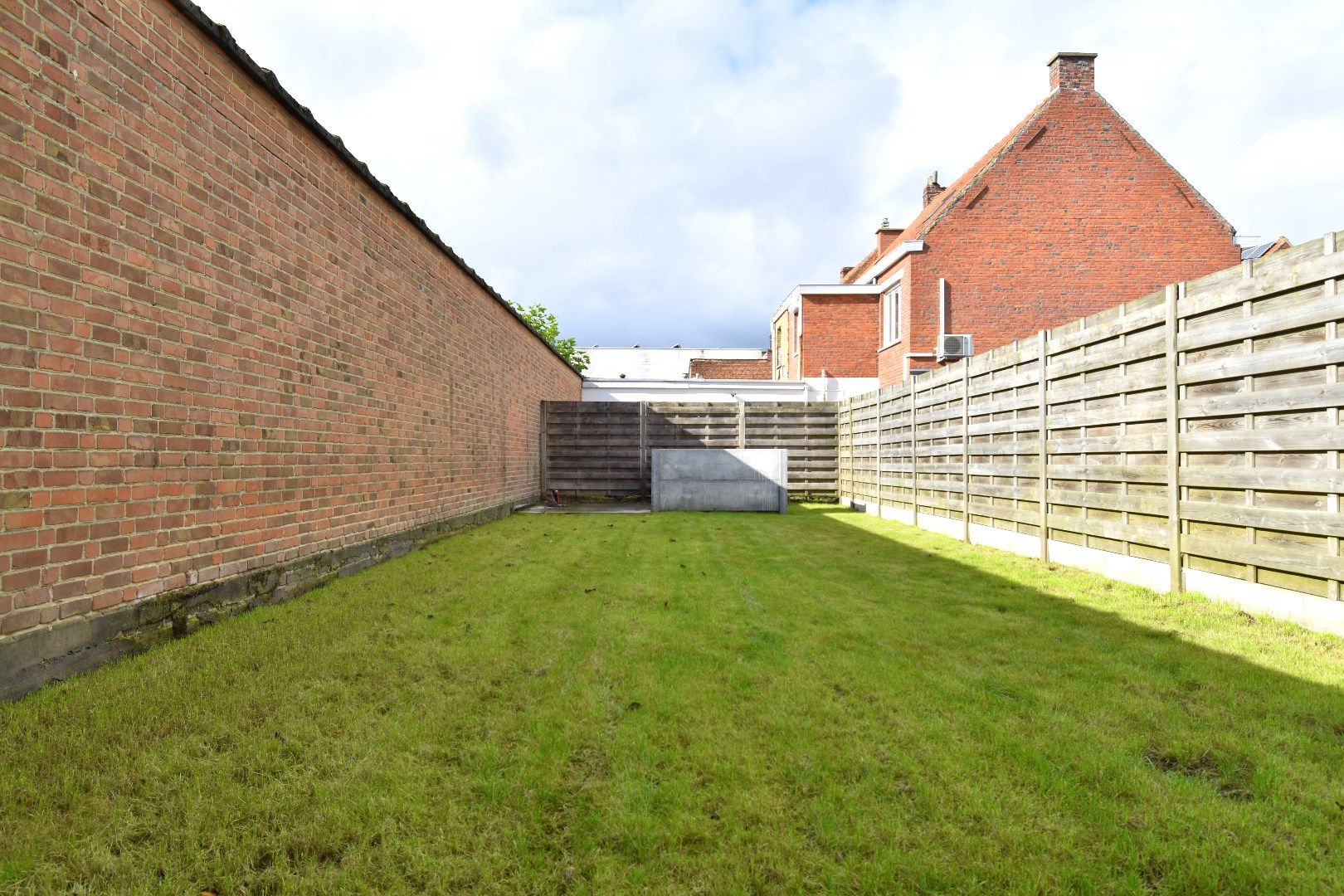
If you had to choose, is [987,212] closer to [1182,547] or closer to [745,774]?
[1182,547]

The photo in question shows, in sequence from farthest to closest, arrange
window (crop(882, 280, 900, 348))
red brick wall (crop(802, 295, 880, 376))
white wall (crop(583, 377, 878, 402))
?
red brick wall (crop(802, 295, 880, 376)) → white wall (crop(583, 377, 878, 402)) → window (crop(882, 280, 900, 348))

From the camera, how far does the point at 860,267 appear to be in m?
23.8

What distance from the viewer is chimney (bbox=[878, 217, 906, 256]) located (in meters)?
21.8

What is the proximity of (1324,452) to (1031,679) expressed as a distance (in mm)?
2368

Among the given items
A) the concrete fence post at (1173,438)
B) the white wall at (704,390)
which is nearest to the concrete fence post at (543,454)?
the white wall at (704,390)

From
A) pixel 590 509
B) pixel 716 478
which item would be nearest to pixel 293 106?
pixel 590 509

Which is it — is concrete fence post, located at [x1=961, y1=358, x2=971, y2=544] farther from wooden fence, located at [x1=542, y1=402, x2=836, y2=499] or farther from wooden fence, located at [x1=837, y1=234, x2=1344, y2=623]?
wooden fence, located at [x1=542, y1=402, x2=836, y2=499]

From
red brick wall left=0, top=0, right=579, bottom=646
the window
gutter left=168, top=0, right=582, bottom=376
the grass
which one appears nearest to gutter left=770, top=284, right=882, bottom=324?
the window

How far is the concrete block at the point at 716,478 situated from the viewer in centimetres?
1150

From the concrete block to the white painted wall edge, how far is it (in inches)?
179

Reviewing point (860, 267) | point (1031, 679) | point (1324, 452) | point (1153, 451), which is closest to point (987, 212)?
point (860, 267)

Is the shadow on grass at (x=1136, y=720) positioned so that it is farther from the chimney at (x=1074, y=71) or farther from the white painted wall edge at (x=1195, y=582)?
the chimney at (x=1074, y=71)

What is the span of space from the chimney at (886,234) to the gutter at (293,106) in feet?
60.7

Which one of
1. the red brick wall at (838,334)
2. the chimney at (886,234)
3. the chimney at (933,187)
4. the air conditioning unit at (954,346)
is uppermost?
the chimney at (933,187)
